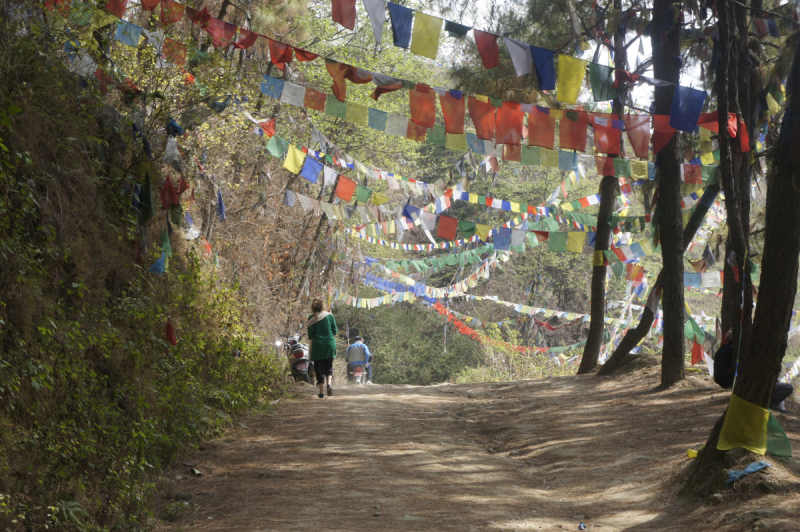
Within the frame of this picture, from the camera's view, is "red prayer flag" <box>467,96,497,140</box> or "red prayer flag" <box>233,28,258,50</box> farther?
"red prayer flag" <box>467,96,497,140</box>

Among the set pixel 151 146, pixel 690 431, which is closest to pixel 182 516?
pixel 151 146

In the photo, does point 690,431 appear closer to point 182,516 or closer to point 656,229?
point 656,229

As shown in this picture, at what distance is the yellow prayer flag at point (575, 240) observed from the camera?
13891 mm

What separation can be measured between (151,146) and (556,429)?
6.21 m

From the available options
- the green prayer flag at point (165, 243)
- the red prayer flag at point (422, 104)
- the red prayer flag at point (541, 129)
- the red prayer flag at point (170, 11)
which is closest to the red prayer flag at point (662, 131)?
the red prayer flag at point (541, 129)

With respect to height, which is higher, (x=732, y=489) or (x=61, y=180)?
(x=61, y=180)

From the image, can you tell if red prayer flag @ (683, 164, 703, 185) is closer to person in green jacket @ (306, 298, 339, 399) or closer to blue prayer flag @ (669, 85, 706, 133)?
blue prayer flag @ (669, 85, 706, 133)

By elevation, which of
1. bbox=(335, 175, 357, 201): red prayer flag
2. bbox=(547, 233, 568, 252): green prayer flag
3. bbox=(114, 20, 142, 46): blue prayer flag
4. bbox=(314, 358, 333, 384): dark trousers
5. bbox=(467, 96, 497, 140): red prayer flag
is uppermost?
bbox=(114, 20, 142, 46): blue prayer flag

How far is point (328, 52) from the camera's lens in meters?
18.0

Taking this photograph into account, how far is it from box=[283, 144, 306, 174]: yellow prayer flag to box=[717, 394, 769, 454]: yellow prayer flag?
7557mm

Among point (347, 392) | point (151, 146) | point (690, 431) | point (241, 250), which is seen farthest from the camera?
point (241, 250)

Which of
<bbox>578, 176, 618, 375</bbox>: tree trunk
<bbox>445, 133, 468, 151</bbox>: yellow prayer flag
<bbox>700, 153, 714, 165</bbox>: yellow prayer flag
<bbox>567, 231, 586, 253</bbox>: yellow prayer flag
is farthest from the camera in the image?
<bbox>567, 231, 586, 253</bbox>: yellow prayer flag

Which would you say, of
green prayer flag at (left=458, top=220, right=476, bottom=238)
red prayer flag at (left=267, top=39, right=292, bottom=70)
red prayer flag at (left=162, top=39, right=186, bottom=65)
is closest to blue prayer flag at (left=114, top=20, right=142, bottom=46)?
red prayer flag at (left=162, top=39, right=186, bottom=65)

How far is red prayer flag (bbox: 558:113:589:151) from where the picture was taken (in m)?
10.1
